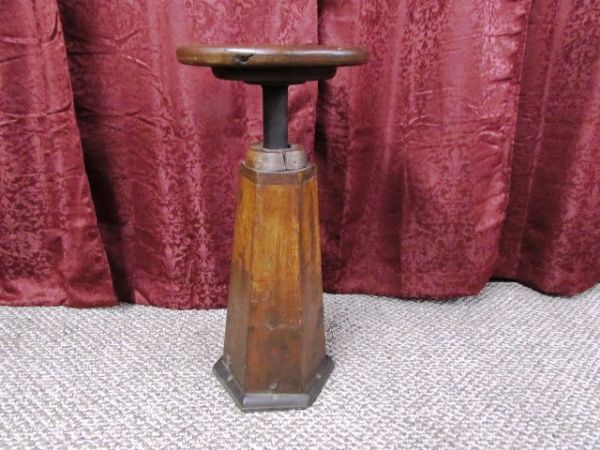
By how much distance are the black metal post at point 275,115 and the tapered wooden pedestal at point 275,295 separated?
→ 5cm

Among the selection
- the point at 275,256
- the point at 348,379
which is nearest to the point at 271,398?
the point at 348,379

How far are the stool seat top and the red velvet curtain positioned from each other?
308 millimetres

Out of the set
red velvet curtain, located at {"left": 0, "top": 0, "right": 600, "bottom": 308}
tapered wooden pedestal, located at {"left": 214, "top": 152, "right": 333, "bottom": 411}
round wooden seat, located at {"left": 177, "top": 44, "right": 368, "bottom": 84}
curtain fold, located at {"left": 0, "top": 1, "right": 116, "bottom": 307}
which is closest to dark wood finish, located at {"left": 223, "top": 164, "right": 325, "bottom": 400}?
tapered wooden pedestal, located at {"left": 214, "top": 152, "right": 333, "bottom": 411}

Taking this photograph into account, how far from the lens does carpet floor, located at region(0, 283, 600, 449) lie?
823mm

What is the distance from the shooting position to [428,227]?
3.76 feet

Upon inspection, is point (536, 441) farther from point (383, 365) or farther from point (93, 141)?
point (93, 141)

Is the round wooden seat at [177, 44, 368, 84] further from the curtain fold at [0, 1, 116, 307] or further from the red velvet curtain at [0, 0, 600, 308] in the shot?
the curtain fold at [0, 1, 116, 307]

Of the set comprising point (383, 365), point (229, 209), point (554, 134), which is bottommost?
point (383, 365)

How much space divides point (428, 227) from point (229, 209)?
1.47 feet

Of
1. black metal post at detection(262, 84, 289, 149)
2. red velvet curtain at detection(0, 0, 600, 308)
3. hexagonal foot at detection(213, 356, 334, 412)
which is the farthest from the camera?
red velvet curtain at detection(0, 0, 600, 308)

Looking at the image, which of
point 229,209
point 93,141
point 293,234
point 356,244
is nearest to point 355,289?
point 356,244

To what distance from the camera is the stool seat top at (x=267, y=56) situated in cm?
65

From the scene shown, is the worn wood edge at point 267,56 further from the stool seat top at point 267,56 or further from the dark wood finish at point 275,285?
the dark wood finish at point 275,285

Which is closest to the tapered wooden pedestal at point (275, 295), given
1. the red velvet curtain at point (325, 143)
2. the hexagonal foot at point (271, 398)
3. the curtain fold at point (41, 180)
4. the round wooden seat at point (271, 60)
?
the hexagonal foot at point (271, 398)
